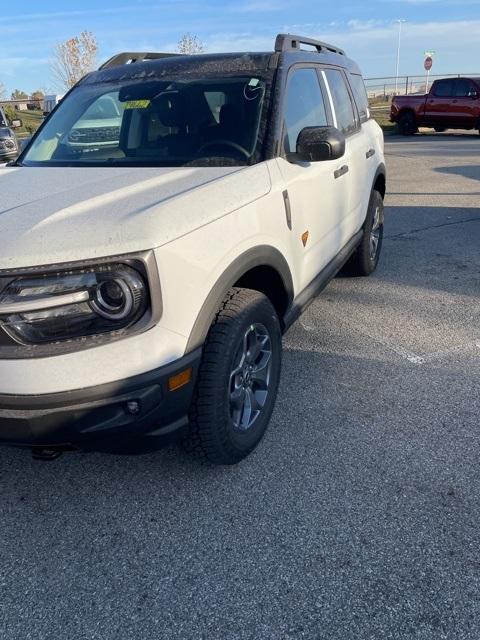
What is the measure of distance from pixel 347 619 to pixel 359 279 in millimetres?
3949

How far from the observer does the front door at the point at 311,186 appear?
322 cm

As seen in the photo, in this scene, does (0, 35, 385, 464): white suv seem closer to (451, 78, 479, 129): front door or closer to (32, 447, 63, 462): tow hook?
(32, 447, 63, 462): tow hook

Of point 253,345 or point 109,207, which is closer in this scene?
point 109,207

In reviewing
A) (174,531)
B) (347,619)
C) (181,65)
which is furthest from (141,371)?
(181,65)

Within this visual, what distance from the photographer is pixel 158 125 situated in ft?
11.5

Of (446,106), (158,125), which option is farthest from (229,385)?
(446,106)

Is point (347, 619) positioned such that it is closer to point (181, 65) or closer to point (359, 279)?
point (181, 65)

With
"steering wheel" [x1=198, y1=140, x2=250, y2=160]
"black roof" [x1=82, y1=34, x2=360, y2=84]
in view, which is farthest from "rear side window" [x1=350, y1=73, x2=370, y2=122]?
"steering wheel" [x1=198, y1=140, x2=250, y2=160]

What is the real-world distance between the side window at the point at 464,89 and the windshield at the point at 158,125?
1851 centimetres

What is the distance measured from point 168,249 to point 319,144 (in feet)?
4.42

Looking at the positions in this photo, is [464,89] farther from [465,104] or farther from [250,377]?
[250,377]

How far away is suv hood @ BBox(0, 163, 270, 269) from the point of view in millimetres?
2043

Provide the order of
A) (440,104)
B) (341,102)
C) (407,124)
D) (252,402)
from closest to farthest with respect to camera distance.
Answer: (252,402) < (341,102) < (440,104) < (407,124)

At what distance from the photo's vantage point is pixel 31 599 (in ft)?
7.09
